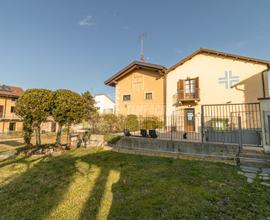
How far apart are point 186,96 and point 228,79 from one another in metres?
3.87

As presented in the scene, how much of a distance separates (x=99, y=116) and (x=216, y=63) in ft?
38.7

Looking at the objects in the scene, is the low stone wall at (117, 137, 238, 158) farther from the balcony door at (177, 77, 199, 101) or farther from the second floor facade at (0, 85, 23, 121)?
the second floor facade at (0, 85, 23, 121)

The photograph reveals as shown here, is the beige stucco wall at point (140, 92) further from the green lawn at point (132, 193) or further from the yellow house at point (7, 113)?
the yellow house at point (7, 113)

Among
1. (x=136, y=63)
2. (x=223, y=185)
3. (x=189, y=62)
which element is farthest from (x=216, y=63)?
(x=223, y=185)

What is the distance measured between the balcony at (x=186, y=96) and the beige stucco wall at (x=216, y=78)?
0.43m

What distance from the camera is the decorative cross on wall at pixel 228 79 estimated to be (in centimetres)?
1471

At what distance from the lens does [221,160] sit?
6336 mm

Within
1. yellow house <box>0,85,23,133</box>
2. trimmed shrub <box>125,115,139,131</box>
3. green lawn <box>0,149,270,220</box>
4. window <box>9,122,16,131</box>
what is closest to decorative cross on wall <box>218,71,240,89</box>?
trimmed shrub <box>125,115,139,131</box>

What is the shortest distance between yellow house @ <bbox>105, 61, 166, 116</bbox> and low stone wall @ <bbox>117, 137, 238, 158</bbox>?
8.97 meters

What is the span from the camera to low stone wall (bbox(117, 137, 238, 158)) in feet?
20.9

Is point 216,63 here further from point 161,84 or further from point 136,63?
point 136,63

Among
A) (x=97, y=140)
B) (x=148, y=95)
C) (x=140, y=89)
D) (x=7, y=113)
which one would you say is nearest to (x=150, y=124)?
(x=97, y=140)

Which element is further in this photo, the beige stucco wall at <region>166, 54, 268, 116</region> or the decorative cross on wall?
the decorative cross on wall

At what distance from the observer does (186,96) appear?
1664 centimetres
